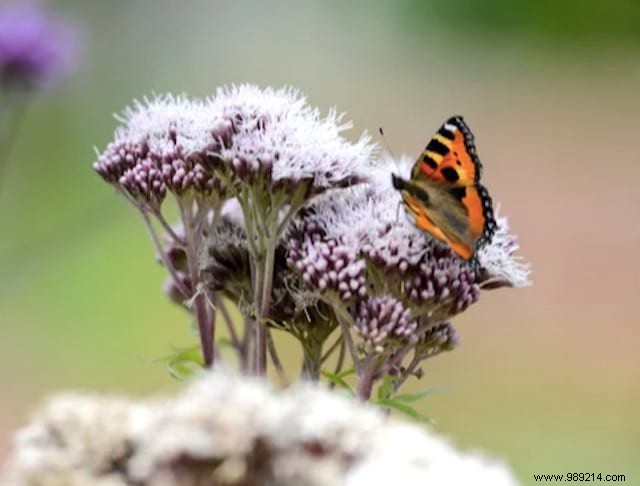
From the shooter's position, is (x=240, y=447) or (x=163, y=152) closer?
(x=240, y=447)

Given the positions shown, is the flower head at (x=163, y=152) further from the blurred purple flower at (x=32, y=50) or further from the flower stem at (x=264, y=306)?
the blurred purple flower at (x=32, y=50)

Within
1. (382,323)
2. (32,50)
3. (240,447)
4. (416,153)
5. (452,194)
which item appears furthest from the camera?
(416,153)

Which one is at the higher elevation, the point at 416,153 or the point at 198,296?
the point at 416,153

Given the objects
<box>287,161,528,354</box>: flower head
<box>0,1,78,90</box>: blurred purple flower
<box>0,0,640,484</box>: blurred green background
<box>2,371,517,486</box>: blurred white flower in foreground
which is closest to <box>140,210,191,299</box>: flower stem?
<box>287,161,528,354</box>: flower head

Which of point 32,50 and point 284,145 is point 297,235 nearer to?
point 284,145

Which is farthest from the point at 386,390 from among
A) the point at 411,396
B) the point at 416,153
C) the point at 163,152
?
the point at 416,153

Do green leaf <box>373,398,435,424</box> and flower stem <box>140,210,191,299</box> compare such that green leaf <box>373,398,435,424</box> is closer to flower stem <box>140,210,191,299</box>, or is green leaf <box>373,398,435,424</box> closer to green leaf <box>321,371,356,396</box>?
green leaf <box>321,371,356,396</box>
